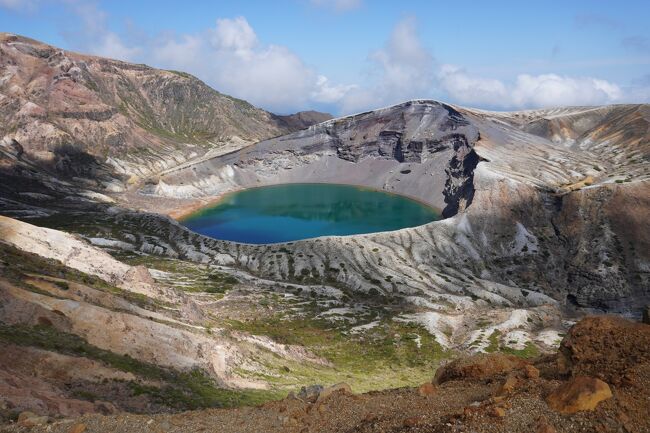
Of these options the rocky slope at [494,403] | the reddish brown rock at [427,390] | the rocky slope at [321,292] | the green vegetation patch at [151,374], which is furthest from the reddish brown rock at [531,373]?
the green vegetation patch at [151,374]

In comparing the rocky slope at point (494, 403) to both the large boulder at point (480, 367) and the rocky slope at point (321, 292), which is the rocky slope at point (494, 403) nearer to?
the large boulder at point (480, 367)

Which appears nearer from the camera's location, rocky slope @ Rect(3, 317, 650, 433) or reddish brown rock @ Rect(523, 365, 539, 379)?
rocky slope @ Rect(3, 317, 650, 433)

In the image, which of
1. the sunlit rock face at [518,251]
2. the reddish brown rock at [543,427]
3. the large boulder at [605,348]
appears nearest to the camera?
the reddish brown rock at [543,427]

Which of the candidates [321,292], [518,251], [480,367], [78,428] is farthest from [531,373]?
[518,251]

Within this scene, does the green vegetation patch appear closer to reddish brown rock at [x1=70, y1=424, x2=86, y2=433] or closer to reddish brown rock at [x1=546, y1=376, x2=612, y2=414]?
reddish brown rock at [x1=70, y1=424, x2=86, y2=433]

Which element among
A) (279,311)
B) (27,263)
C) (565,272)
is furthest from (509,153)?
(27,263)

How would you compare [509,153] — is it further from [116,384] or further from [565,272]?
[116,384]

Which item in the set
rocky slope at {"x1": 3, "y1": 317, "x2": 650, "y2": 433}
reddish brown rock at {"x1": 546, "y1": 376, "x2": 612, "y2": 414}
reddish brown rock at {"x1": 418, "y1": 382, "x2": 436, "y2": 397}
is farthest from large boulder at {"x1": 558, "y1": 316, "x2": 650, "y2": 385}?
reddish brown rock at {"x1": 418, "y1": 382, "x2": 436, "y2": 397}

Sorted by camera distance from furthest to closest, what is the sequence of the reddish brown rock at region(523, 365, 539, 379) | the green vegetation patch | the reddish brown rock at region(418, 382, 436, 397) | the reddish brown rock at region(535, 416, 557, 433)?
the green vegetation patch, the reddish brown rock at region(418, 382, 436, 397), the reddish brown rock at region(523, 365, 539, 379), the reddish brown rock at region(535, 416, 557, 433)

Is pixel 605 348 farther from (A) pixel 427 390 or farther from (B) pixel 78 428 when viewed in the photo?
(B) pixel 78 428
